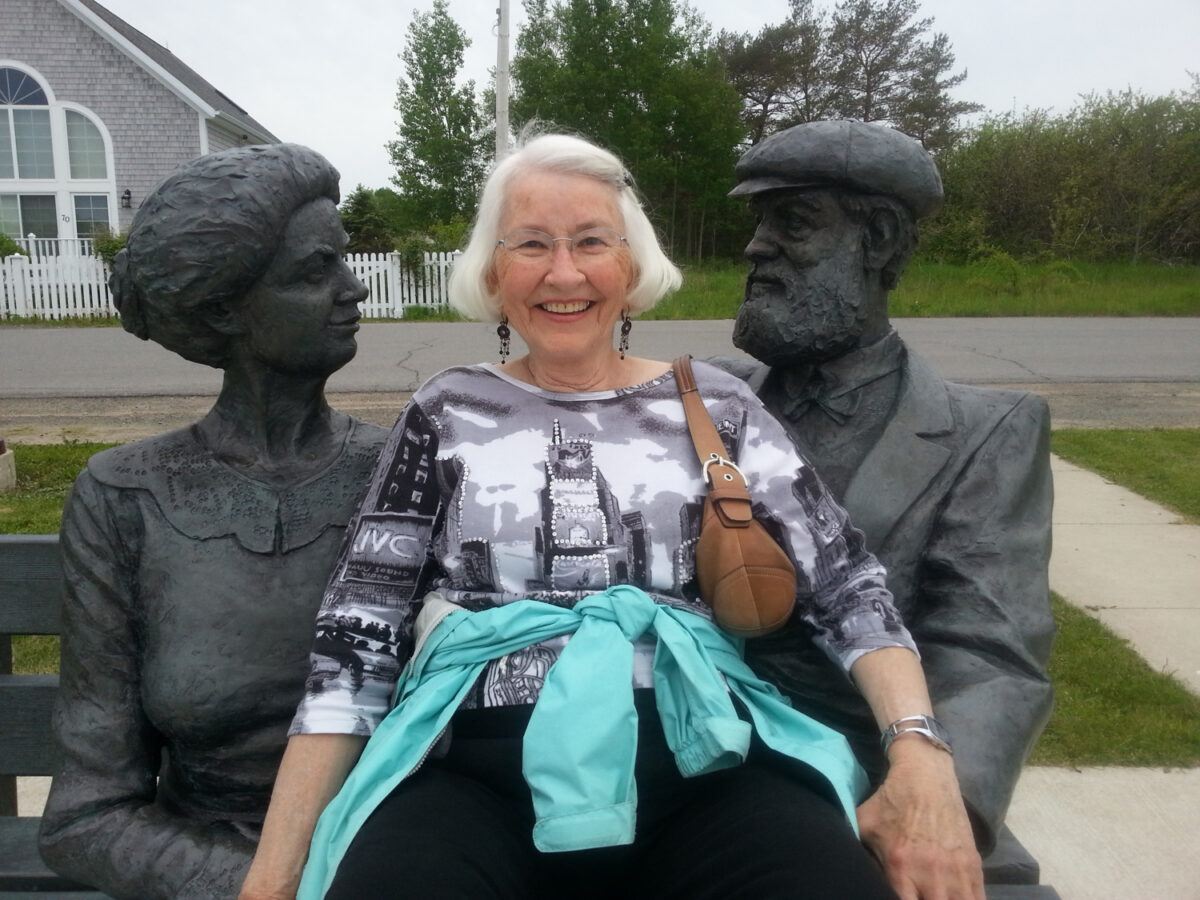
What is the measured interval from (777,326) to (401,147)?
115 ft

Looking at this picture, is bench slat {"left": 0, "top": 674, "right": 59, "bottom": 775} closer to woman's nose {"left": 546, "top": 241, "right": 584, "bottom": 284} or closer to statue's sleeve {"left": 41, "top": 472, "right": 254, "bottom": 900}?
statue's sleeve {"left": 41, "top": 472, "right": 254, "bottom": 900}

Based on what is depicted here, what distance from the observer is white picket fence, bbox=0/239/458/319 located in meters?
17.5

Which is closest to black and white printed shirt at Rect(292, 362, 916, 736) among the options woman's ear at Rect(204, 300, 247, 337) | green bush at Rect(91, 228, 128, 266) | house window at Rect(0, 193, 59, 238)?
woman's ear at Rect(204, 300, 247, 337)

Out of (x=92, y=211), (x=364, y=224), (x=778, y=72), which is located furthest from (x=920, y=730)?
(x=778, y=72)

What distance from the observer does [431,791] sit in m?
1.66

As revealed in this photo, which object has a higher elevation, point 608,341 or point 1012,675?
point 608,341

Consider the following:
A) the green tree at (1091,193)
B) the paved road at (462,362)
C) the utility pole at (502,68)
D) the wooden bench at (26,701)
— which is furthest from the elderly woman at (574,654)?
the green tree at (1091,193)

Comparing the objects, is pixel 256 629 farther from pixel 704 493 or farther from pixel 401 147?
pixel 401 147

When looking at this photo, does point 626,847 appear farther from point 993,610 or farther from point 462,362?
point 462,362

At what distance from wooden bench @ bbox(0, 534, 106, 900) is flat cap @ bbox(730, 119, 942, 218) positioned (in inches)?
65.8

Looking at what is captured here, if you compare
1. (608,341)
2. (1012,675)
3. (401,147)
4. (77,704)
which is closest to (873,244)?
(608,341)

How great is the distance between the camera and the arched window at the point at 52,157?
71.9 ft

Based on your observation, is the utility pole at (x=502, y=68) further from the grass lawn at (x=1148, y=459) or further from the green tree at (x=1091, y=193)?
the grass lawn at (x=1148, y=459)

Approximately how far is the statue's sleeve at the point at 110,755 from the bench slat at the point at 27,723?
64 centimetres
